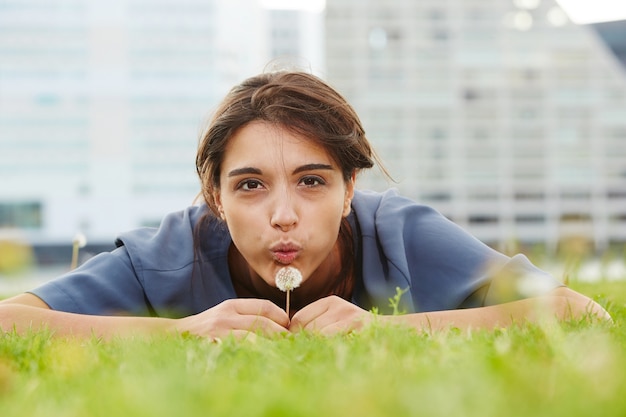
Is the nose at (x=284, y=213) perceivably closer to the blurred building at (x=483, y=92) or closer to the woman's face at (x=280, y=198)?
the woman's face at (x=280, y=198)

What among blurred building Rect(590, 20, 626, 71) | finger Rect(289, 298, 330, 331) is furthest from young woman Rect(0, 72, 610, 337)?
blurred building Rect(590, 20, 626, 71)

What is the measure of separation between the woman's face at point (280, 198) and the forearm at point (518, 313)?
0.38m

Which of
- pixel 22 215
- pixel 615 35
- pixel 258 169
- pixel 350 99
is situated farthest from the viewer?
pixel 350 99

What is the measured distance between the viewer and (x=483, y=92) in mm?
82938

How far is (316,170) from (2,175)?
7319 cm

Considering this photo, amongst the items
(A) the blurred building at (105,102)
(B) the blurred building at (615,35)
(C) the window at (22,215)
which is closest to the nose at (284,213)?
(A) the blurred building at (105,102)

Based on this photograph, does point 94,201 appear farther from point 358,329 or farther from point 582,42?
point 358,329

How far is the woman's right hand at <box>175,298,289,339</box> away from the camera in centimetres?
173

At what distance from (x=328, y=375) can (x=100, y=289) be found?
1547 mm

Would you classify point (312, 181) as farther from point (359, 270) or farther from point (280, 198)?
point (359, 270)

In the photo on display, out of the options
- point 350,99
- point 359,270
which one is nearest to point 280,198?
point 359,270

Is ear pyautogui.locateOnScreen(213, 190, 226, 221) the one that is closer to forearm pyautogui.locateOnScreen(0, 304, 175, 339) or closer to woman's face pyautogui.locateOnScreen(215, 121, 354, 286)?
woman's face pyautogui.locateOnScreen(215, 121, 354, 286)

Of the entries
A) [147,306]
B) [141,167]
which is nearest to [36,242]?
[141,167]

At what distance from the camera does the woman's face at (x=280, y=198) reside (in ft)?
6.92
